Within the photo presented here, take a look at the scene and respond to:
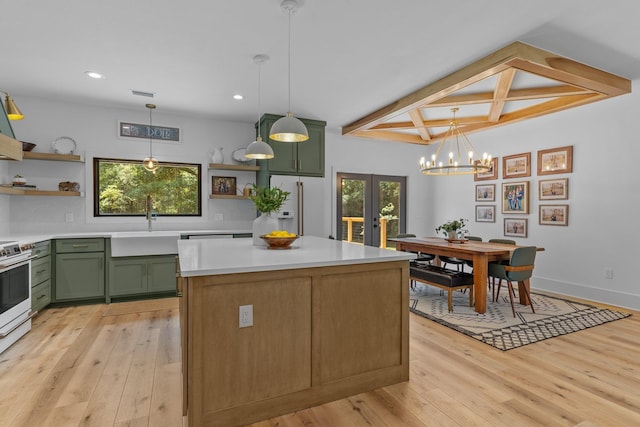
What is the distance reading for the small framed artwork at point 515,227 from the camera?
5363mm

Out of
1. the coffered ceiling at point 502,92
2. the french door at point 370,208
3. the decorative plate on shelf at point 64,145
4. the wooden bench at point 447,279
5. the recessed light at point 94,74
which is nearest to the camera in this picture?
the coffered ceiling at point 502,92

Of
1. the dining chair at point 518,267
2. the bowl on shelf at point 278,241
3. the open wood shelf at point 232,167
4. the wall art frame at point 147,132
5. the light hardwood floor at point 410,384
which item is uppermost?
the wall art frame at point 147,132

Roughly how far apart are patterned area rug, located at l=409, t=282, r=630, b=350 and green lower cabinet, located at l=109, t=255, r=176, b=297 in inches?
124

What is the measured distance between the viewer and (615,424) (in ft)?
6.26

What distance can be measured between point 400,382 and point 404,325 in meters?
0.39

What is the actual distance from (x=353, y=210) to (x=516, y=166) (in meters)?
2.77

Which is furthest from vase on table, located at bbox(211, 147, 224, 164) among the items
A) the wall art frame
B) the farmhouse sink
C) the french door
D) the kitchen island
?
the kitchen island

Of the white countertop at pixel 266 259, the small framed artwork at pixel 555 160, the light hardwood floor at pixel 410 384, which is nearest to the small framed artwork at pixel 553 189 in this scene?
the small framed artwork at pixel 555 160

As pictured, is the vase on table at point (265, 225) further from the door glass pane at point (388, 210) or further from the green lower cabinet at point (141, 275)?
the door glass pane at point (388, 210)

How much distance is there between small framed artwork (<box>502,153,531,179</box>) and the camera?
17.4 ft

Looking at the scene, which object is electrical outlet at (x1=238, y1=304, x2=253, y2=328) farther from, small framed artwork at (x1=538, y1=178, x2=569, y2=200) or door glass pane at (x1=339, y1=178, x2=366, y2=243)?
small framed artwork at (x1=538, y1=178, x2=569, y2=200)

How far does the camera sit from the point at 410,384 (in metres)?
2.34

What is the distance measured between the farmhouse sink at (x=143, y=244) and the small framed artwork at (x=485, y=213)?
195 inches

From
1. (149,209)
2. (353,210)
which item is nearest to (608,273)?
(353,210)
